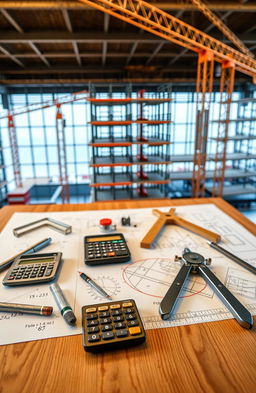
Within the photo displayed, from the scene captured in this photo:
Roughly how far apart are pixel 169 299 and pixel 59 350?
301 millimetres

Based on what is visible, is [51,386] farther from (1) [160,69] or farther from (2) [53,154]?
(2) [53,154]

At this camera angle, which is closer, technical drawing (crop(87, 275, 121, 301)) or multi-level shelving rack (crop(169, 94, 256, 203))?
technical drawing (crop(87, 275, 121, 301))

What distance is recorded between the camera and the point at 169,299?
2.20 feet

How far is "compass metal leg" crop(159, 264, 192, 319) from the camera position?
63cm

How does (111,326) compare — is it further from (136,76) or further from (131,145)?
(136,76)

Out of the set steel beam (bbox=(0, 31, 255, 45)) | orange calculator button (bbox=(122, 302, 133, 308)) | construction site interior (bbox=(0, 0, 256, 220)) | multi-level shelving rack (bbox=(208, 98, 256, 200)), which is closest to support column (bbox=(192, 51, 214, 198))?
construction site interior (bbox=(0, 0, 256, 220))

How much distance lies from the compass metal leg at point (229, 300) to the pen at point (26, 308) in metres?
0.47

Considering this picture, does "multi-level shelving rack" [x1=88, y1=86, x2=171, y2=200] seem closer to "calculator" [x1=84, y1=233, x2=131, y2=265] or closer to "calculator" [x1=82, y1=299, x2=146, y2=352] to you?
"calculator" [x1=84, y1=233, x2=131, y2=265]

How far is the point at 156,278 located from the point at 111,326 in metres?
0.25

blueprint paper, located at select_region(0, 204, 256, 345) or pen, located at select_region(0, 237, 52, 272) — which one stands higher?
pen, located at select_region(0, 237, 52, 272)

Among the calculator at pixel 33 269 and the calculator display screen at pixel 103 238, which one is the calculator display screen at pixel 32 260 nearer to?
the calculator at pixel 33 269

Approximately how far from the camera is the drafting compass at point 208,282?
2.05ft

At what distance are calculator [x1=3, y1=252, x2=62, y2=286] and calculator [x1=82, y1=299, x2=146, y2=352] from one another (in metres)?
0.22

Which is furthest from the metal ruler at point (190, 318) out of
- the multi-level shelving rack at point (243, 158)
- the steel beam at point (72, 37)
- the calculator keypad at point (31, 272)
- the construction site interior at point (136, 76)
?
the multi-level shelving rack at point (243, 158)
